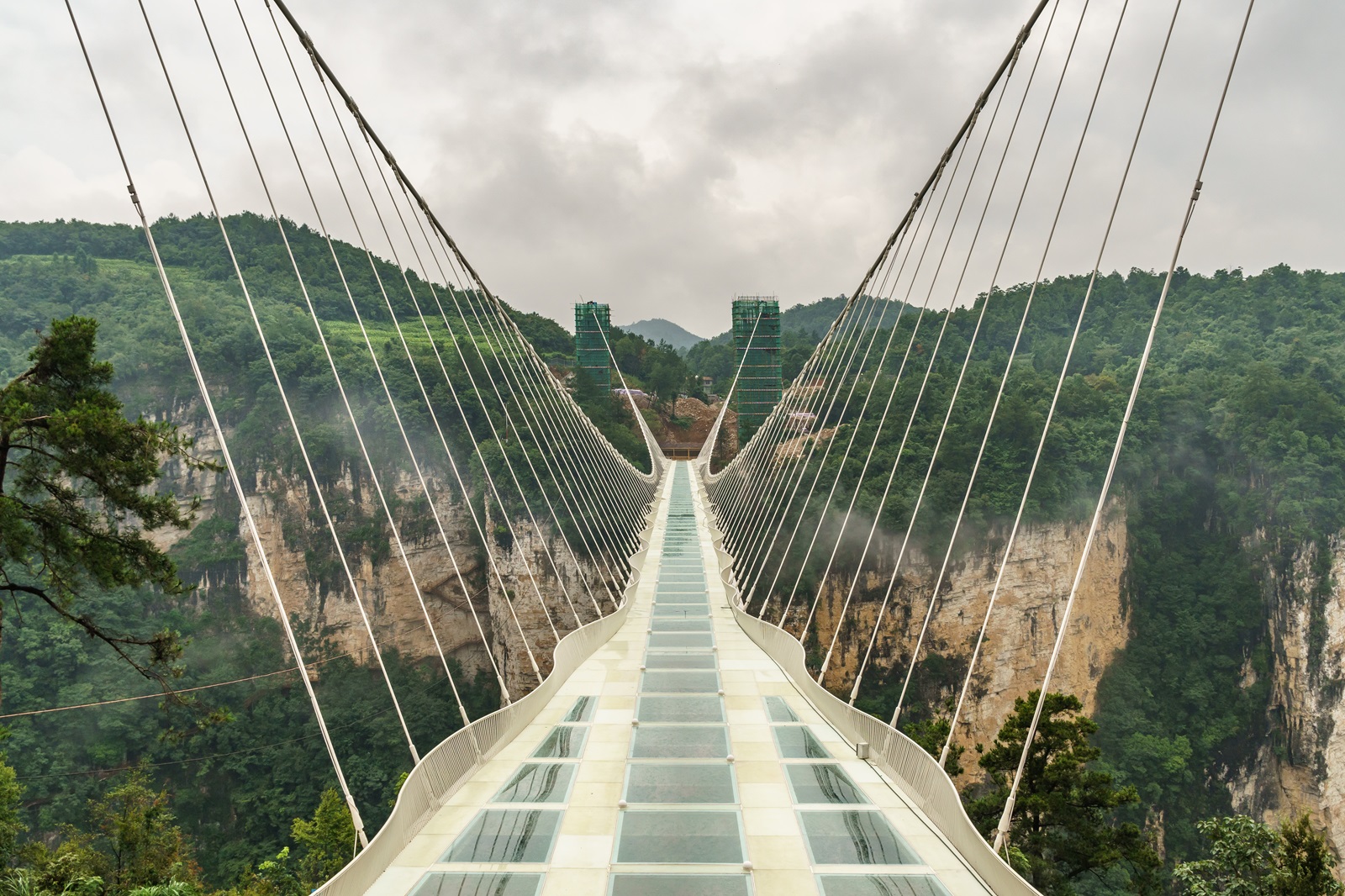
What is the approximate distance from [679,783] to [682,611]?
20.9 ft

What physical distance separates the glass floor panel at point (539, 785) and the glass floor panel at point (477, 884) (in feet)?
3.04

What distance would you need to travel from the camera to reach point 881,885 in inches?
147

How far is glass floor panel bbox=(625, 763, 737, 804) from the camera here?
16.0ft

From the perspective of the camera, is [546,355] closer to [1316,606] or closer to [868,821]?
[1316,606]

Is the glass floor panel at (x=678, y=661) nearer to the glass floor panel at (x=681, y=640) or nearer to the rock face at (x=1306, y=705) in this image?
the glass floor panel at (x=681, y=640)

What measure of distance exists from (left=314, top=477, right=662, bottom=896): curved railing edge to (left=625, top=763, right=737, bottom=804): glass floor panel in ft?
3.37

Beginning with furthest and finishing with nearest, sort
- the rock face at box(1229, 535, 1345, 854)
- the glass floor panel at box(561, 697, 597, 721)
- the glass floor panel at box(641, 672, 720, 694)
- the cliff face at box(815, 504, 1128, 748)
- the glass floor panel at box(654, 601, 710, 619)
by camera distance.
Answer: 1. the cliff face at box(815, 504, 1128, 748)
2. the rock face at box(1229, 535, 1345, 854)
3. the glass floor panel at box(654, 601, 710, 619)
4. the glass floor panel at box(641, 672, 720, 694)
5. the glass floor panel at box(561, 697, 597, 721)

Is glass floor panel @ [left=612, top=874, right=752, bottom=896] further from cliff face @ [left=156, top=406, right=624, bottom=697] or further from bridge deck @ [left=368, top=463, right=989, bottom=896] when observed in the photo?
cliff face @ [left=156, top=406, right=624, bottom=697]

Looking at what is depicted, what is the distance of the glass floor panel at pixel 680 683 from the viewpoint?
7.46 m

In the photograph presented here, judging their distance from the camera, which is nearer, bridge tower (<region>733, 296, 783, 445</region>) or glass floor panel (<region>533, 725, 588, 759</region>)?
glass floor panel (<region>533, 725, 588, 759</region>)

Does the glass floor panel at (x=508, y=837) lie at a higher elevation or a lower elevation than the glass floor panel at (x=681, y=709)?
lower

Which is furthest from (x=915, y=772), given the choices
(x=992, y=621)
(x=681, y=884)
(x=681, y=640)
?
(x=992, y=621)

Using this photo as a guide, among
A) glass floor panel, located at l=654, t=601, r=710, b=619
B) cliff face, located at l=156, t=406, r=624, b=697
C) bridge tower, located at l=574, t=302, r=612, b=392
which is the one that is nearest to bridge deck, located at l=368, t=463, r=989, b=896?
glass floor panel, located at l=654, t=601, r=710, b=619

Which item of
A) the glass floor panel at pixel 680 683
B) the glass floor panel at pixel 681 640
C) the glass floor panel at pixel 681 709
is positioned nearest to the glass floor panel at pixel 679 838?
the glass floor panel at pixel 681 709
